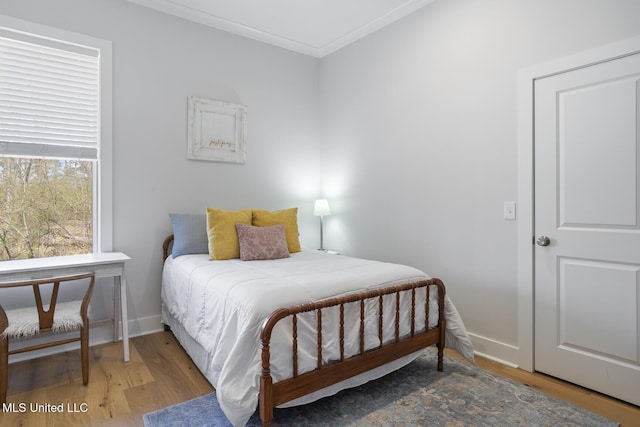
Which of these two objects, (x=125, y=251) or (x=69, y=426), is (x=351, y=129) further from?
(x=69, y=426)

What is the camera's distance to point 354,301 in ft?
6.43

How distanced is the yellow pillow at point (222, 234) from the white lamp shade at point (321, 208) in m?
1.09

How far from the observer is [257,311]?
171cm

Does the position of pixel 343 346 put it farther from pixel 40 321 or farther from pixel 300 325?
pixel 40 321

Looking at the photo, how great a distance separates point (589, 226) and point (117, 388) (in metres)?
2.95

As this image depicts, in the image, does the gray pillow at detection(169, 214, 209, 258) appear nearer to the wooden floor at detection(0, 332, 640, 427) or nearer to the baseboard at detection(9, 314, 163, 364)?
the baseboard at detection(9, 314, 163, 364)

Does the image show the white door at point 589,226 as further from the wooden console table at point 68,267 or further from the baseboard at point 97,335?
the baseboard at point 97,335

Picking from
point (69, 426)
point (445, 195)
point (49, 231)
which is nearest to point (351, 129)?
point (445, 195)

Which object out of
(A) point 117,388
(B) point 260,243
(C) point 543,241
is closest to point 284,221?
(B) point 260,243

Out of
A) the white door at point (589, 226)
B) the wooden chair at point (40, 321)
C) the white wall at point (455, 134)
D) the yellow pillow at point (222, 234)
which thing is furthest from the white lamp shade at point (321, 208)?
the wooden chair at point (40, 321)

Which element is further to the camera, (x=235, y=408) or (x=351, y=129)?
A: (x=351, y=129)

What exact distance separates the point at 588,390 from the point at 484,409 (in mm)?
745

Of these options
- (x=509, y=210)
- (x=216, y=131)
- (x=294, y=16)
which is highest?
(x=294, y=16)

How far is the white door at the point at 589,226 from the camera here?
79.5 inches
